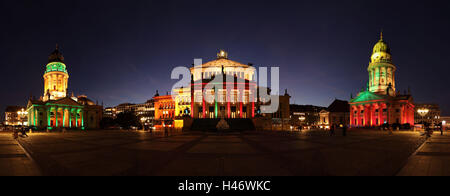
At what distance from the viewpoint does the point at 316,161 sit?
12773 millimetres

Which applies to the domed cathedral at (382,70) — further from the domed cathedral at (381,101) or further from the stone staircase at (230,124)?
the stone staircase at (230,124)

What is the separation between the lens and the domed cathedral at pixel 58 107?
92812 millimetres

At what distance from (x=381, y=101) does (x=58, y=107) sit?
125732 mm

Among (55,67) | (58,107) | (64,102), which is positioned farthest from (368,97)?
(55,67)

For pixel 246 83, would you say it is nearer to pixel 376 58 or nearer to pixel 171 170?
pixel 171 170

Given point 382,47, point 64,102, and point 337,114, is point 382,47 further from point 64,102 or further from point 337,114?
point 64,102

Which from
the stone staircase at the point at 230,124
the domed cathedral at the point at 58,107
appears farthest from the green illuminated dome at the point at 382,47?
the domed cathedral at the point at 58,107

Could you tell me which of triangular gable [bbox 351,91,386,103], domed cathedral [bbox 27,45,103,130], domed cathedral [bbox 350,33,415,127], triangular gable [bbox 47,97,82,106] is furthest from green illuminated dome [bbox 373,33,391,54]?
triangular gable [bbox 47,97,82,106]

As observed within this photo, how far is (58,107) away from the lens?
96188 millimetres

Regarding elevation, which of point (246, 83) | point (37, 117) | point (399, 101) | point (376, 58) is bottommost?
point (37, 117)

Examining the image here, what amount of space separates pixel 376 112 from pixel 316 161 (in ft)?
307

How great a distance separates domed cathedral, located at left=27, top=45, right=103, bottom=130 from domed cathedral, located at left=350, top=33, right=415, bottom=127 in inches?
4404

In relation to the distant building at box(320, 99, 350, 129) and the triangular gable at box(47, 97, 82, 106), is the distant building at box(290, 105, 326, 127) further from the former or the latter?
the triangular gable at box(47, 97, 82, 106)
